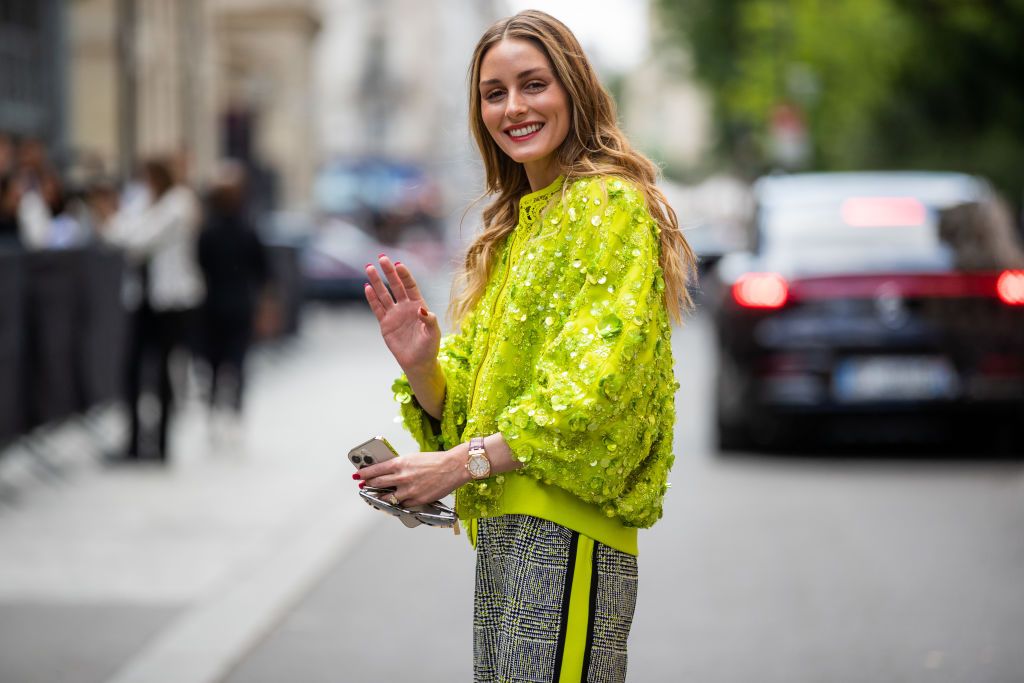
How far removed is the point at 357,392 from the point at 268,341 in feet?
12.0

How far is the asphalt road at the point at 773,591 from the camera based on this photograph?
18.2 ft

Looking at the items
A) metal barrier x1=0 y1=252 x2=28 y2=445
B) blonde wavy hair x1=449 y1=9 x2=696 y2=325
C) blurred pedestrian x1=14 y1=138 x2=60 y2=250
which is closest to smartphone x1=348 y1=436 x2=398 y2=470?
blonde wavy hair x1=449 y1=9 x2=696 y2=325

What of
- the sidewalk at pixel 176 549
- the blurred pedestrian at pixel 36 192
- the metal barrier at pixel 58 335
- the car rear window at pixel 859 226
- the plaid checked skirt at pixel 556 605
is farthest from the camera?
the blurred pedestrian at pixel 36 192

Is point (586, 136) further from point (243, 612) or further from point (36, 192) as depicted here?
point (36, 192)

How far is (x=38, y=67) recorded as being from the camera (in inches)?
739

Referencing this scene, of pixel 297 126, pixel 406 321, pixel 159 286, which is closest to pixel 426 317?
pixel 406 321

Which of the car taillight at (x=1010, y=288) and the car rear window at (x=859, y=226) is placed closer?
the car taillight at (x=1010, y=288)

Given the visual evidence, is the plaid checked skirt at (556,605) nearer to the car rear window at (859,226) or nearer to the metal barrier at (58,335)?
the metal barrier at (58,335)

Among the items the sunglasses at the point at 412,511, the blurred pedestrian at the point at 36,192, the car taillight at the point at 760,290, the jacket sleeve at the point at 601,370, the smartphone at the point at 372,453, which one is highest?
the blurred pedestrian at the point at 36,192

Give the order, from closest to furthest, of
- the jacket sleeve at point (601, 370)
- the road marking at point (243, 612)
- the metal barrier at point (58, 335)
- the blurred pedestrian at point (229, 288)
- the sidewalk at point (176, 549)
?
the jacket sleeve at point (601, 370)
the road marking at point (243, 612)
the sidewalk at point (176, 549)
the metal barrier at point (58, 335)
the blurred pedestrian at point (229, 288)

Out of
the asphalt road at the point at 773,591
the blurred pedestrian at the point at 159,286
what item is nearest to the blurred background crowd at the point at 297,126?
the blurred pedestrian at the point at 159,286

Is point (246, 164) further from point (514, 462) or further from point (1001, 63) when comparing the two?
point (514, 462)

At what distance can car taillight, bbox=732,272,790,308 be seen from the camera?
31.9ft

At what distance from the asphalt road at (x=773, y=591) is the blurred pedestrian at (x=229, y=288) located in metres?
2.90
